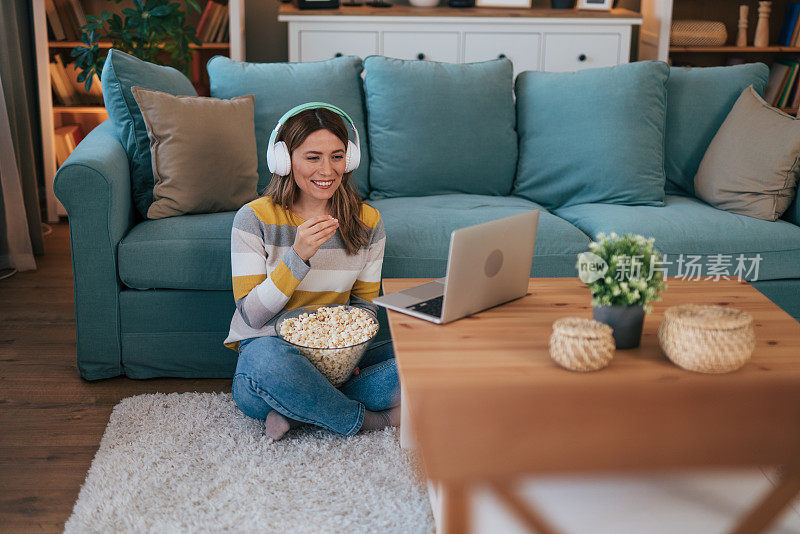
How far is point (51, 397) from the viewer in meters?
2.21

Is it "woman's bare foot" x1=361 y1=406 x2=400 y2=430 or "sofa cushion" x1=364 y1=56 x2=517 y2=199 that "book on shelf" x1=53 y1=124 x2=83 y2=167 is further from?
"woman's bare foot" x1=361 y1=406 x2=400 y2=430

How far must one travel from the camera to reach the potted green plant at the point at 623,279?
1.39m

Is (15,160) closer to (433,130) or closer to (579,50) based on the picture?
(433,130)

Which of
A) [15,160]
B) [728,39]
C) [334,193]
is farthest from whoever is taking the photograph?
[728,39]

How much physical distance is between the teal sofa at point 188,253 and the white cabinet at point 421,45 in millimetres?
1735

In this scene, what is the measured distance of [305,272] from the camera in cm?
186

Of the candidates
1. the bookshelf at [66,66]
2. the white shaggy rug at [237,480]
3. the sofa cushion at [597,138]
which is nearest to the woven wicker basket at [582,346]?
the white shaggy rug at [237,480]

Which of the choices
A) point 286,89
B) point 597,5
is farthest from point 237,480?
point 597,5

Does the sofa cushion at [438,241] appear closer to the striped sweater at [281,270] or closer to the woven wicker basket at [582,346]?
the striped sweater at [281,270]

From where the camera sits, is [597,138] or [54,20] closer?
[597,138]

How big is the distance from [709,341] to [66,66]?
374 cm

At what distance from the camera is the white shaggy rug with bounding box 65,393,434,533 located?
1617 mm

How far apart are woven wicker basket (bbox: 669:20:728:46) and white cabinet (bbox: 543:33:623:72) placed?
0.38 meters

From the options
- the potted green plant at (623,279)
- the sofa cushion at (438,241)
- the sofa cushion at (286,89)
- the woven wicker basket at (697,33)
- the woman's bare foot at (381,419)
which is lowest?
the woman's bare foot at (381,419)
